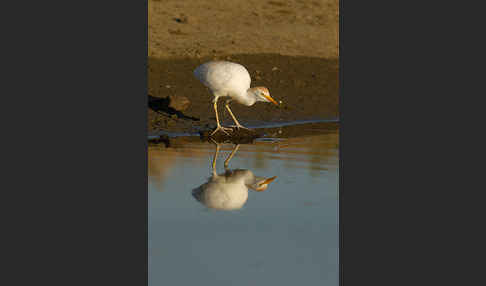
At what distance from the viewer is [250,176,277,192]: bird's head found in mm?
8711

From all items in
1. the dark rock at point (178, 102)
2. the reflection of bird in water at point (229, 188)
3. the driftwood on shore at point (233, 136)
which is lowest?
the reflection of bird in water at point (229, 188)

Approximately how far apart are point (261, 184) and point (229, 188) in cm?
56

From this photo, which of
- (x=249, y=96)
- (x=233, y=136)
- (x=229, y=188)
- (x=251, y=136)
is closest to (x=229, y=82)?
(x=249, y=96)

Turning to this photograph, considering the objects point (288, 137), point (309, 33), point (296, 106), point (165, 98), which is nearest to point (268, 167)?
point (288, 137)

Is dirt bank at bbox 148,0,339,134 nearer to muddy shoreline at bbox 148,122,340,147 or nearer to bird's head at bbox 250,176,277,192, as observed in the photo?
muddy shoreline at bbox 148,122,340,147

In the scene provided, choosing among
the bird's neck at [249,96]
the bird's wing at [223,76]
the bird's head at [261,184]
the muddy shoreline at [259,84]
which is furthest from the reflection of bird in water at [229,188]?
the muddy shoreline at [259,84]

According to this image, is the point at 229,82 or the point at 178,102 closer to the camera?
the point at 229,82

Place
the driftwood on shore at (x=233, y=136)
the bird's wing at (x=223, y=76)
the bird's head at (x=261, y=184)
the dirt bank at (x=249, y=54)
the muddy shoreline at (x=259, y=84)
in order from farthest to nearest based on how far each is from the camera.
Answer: the dirt bank at (x=249, y=54), the muddy shoreline at (x=259, y=84), the driftwood on shore at (x=233, y=136), the bird's wing at (x=223, y=76), the bird's head at (x=261, y=184)

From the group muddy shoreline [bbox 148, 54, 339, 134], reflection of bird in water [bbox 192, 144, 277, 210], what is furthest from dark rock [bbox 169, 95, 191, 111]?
reflection of bird in water [bbox 192, 144, 277, 210]

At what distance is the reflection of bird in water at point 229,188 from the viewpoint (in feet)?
26.1

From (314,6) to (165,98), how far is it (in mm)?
10156

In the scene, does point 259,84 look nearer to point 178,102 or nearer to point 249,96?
point 178,102

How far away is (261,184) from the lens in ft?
29.2

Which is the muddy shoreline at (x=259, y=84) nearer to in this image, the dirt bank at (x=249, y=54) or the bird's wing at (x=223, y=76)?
the dirt bank at (x=249, y=54)
